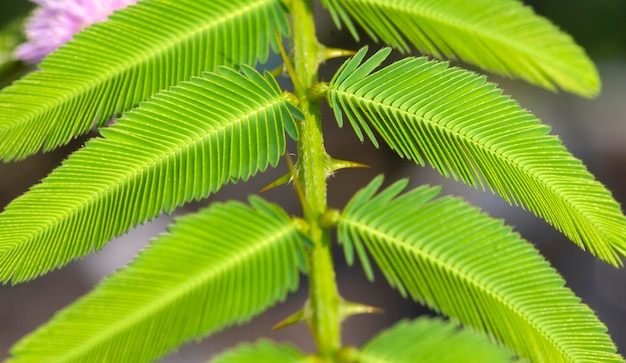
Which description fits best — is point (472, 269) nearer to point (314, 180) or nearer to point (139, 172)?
point (314, 180)

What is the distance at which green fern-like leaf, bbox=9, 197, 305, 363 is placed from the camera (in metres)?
0.75

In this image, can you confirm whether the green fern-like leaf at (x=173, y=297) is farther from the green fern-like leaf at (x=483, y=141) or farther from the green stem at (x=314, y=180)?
the green fern-like leaf at (x=483, y=141)

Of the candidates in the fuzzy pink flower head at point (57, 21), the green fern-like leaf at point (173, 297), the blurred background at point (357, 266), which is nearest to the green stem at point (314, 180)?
the green fern-like leaf at point (173, 297)

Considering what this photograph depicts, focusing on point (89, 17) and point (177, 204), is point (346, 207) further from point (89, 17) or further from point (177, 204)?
point (89, 17)

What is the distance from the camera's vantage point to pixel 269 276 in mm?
792

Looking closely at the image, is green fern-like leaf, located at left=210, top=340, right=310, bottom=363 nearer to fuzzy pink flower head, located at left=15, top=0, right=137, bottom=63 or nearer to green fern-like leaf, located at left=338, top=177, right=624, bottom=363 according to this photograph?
green fern-like leaf, located at left=338, top=177, right=624, bottom=363

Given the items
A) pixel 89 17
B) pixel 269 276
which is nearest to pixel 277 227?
pixel 269 276

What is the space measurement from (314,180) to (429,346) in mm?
282

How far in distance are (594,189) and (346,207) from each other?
365mm

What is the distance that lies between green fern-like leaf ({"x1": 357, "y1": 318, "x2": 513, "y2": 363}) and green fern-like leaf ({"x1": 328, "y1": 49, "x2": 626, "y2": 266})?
0.27 meters

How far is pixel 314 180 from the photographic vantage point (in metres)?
0.93

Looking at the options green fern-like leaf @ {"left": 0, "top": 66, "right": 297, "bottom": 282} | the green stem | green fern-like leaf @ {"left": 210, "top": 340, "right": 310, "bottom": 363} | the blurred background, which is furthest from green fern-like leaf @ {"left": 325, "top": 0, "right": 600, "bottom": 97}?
the blurred background

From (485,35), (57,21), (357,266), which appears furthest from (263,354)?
(357,266)

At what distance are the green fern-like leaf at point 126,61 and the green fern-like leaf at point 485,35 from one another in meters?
0.16
